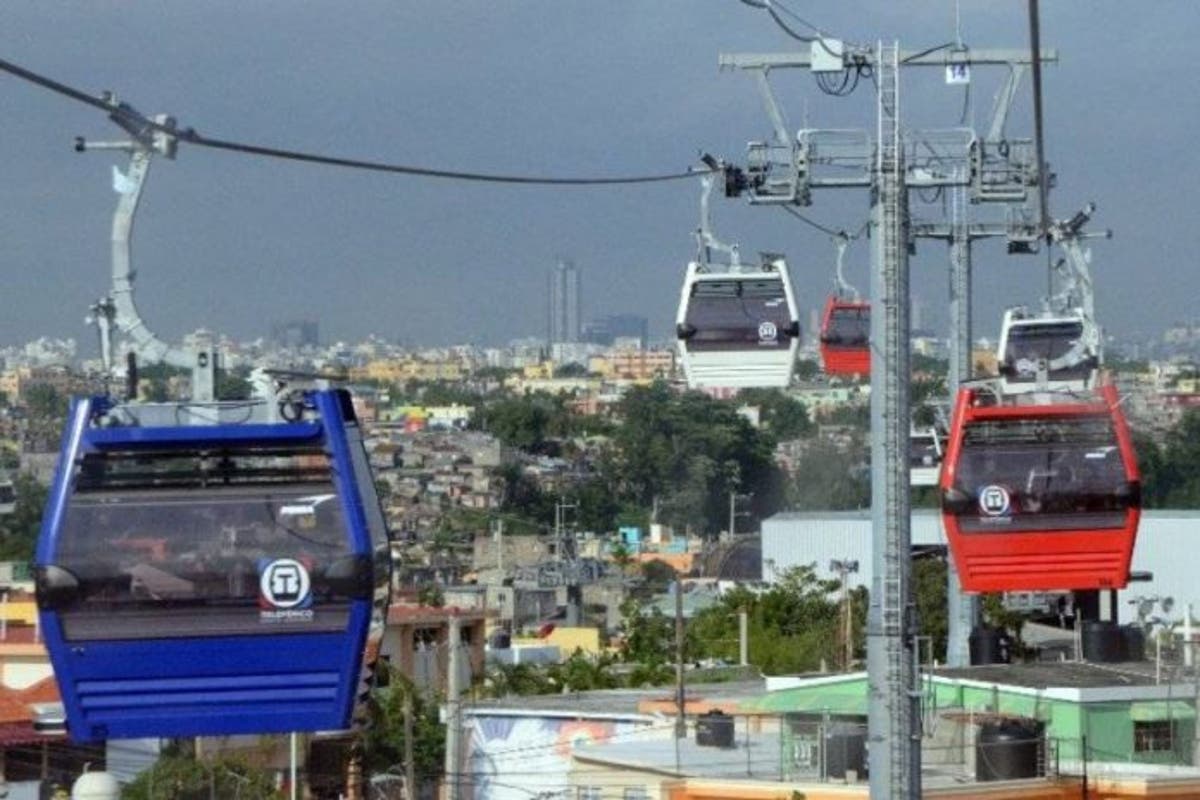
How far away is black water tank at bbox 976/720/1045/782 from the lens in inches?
867

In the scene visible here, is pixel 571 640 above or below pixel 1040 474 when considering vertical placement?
below

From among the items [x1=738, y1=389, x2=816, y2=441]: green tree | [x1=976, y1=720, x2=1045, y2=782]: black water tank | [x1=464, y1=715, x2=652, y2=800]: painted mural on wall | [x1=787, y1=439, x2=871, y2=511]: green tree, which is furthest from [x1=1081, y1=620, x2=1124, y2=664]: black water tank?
[x1=738, y1=389, x2=816, y2=441]: green tree

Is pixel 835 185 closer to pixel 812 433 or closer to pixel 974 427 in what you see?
pixel 974 427

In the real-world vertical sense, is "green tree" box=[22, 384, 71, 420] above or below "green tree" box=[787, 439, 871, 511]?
above

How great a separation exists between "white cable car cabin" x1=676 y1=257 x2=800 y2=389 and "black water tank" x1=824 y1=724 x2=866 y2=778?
360 cm

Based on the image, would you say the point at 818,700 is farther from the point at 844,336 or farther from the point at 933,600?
the point at 933,600

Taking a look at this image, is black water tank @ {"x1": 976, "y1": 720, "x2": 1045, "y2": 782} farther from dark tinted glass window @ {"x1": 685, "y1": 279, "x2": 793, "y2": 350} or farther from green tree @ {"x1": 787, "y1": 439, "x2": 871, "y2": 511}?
green tree @ {"x1": 787, "y1": 439, "x2": 871, "y2": 511}

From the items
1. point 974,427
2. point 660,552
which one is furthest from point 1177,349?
point 974,427

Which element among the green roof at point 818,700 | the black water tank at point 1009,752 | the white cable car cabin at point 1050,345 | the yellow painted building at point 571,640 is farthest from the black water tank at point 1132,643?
the yellow painted building at point 571,640

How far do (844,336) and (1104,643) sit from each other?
206 inches

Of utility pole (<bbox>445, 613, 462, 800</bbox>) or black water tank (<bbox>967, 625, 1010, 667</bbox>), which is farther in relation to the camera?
black water tank (<bbox>967, 625, 1010, 667</bbox>)

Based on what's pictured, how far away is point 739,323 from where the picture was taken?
24.6 meters

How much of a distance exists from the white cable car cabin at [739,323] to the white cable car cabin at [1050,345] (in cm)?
190

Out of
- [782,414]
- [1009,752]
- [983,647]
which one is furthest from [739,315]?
[782,414]
